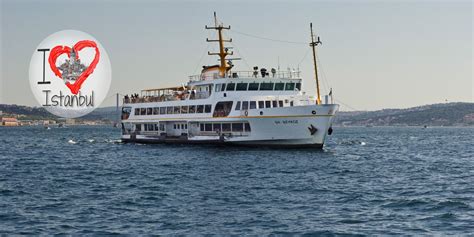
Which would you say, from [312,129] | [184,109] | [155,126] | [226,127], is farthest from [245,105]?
[155,126]

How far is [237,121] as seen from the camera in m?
56.6

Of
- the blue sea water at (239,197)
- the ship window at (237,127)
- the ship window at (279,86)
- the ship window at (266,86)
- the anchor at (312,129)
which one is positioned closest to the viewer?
the blue sea water at (239,197)

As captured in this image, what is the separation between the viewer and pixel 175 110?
2618 inches

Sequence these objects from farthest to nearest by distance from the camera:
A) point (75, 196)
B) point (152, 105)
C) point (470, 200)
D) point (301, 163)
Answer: point (152, 105), point (301, 163), point (75, 196), point (470, 200)

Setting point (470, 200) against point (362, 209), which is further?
point (470, 200)

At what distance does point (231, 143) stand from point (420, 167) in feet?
63.0

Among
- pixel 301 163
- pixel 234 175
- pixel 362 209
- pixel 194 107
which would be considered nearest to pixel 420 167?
pixel 301 163

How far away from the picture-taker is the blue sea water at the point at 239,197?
843 inches

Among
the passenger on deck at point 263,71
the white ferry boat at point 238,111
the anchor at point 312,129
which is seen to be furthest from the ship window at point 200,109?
the anchor at point 312,129

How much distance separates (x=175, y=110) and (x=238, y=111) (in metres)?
12.4

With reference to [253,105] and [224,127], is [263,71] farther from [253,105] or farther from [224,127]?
[224,127]

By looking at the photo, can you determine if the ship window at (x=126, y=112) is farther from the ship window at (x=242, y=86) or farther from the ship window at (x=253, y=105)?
the ship window at (x=253, y=105)

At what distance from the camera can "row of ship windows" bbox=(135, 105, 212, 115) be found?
201 ft

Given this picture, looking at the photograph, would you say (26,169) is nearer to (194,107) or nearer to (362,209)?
(194,107)
